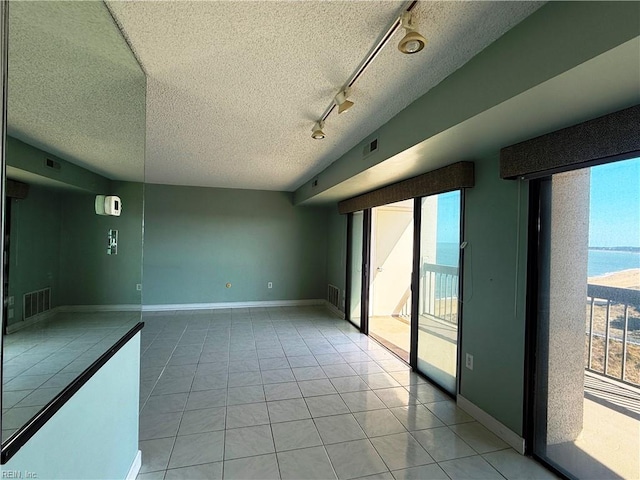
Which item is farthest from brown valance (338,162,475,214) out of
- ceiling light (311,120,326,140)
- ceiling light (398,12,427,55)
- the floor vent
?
the floor vent

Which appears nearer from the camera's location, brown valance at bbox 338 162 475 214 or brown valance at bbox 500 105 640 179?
brown valance at bbox 500 105 640 179

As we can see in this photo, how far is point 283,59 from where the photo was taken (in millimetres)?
1524

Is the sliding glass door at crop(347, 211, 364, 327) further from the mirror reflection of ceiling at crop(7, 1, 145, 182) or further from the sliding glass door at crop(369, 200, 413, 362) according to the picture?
the mirror reflection of ceiling at crop(7, 1, 145, 182)

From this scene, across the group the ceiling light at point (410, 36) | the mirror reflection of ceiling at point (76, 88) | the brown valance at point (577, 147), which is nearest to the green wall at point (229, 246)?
the mirror reflection of ceiling at point (76, 88)

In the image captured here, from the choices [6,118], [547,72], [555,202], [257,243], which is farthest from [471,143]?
[257,243]

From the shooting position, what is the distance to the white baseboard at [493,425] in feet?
6.46

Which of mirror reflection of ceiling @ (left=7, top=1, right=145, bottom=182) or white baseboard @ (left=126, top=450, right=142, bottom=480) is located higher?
mirror reflection of ceiling @ (left=7, top=1, right=145, bottom=182)

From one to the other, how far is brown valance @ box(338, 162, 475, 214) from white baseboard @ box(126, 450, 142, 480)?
2.89 metres

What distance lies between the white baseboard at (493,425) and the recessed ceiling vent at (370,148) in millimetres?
2222

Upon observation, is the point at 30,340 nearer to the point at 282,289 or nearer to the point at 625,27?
the point at 625,27

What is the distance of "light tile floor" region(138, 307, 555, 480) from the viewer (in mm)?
1802

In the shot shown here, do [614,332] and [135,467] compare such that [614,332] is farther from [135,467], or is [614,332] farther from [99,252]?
[99,252]

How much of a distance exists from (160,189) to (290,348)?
12.7 feet

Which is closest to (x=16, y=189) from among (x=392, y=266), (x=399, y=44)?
(x=399, y=44)
